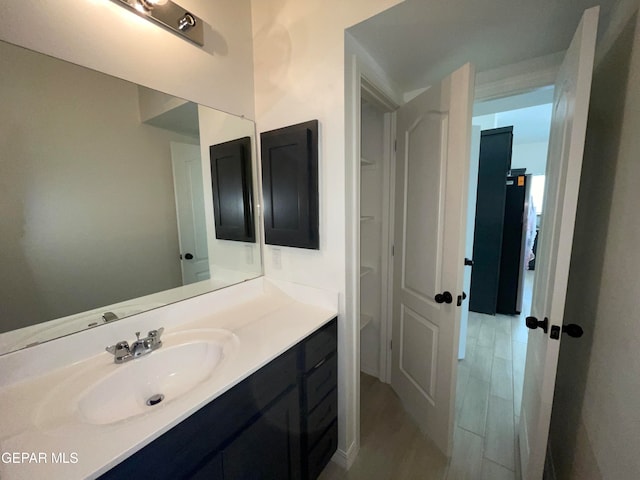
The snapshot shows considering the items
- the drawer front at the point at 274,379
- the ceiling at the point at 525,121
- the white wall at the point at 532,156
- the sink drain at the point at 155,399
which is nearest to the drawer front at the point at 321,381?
the drawer front at the point at 274,379

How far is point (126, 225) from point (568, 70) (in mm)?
1891

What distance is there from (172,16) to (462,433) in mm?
2630

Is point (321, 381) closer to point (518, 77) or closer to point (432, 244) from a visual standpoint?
point (432, 244)

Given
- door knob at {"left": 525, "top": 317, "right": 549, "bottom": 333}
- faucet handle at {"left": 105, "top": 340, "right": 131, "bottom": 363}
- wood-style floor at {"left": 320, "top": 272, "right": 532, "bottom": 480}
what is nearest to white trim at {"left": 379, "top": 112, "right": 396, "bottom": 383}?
wood-style floor at {"left": 320, "top": 272, "right": 532, "bottom": 480}

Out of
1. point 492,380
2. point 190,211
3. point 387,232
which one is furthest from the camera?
point 492,380

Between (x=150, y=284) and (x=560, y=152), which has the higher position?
(x=560, y=152)

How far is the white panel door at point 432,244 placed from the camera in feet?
4.15

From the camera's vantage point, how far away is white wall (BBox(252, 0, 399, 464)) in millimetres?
1185

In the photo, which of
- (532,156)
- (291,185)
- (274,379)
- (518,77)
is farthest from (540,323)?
(532,156)

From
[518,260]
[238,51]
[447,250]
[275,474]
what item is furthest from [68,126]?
[518,260]

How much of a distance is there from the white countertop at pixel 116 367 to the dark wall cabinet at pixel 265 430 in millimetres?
39

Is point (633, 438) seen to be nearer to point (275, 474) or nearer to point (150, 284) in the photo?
point (275, 474)

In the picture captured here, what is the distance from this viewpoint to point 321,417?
1.25 meters

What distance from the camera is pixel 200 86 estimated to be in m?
1.23
